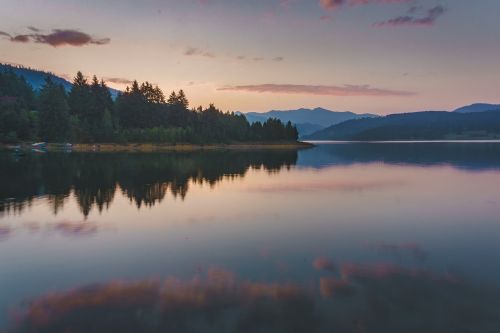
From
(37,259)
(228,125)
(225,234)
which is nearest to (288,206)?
(225,234)

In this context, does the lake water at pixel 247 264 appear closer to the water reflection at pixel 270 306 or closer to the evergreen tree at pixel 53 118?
the water reflection at pixel 270 306

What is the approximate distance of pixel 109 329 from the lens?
38.3 ft

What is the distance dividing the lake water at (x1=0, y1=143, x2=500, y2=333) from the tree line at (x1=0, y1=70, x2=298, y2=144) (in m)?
125

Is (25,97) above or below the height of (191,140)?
above

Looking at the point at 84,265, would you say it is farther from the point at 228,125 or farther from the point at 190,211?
the point at 228,125

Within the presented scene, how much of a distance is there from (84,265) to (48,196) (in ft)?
77.9

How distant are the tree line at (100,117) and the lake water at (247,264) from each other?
125 m

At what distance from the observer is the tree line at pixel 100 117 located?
146m

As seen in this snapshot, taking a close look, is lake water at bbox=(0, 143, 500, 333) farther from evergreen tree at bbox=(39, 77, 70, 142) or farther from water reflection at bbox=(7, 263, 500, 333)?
evergreen tree at bbox=(39, 77, 70, 142)

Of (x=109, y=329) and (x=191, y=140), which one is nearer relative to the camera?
(x=109, y=329)

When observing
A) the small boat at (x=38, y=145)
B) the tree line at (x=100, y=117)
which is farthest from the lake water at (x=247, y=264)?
the tree line at (x=100, y=117)

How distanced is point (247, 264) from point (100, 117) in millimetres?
168756

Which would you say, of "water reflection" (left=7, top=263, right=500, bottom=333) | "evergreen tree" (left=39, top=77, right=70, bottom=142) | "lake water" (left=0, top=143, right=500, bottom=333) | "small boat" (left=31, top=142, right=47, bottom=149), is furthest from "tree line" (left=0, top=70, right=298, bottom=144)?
"water reflection" (left=7, top=263, right=500, bottom=333)

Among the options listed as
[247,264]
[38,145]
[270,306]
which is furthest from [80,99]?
[270,306]
